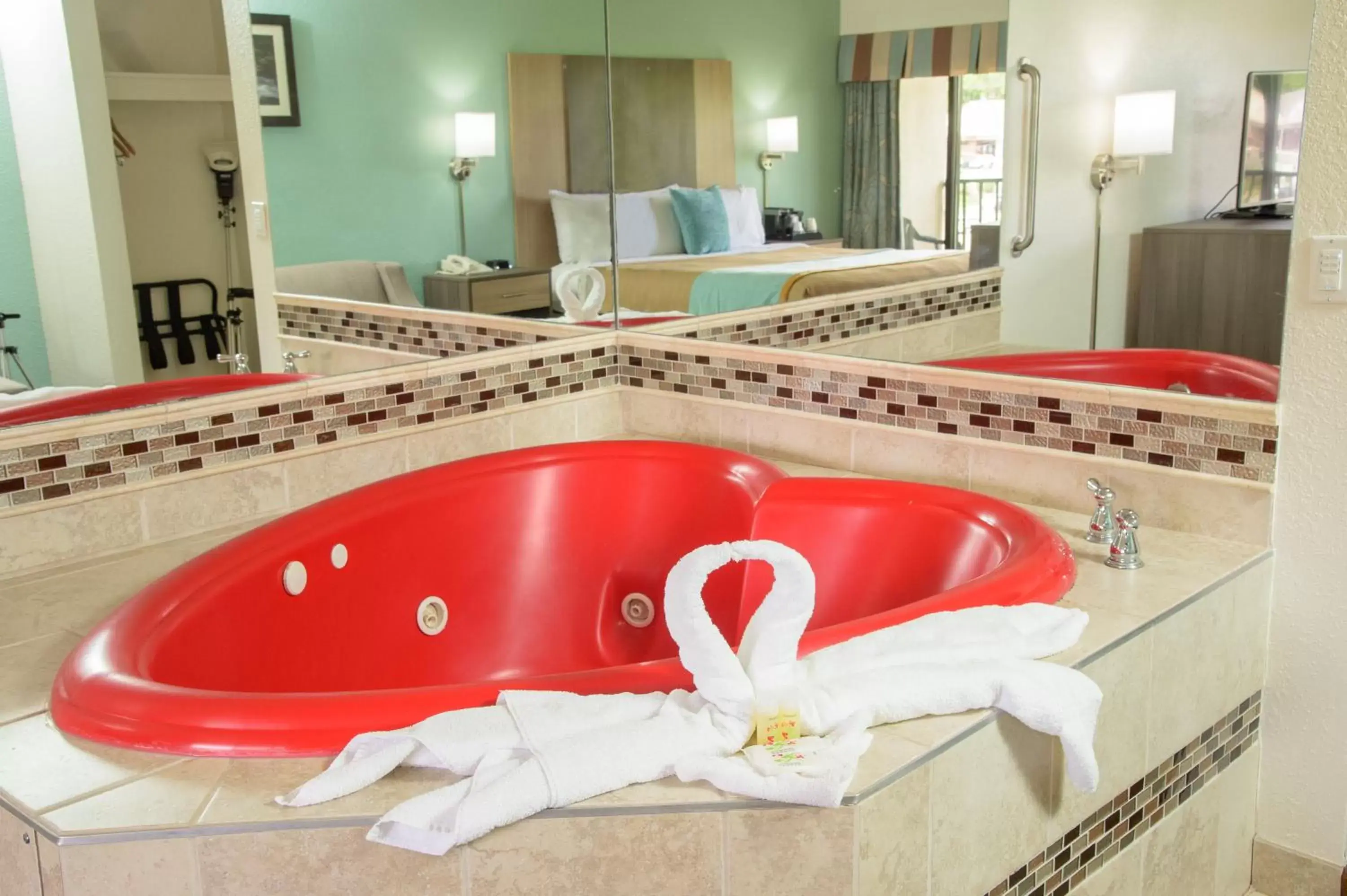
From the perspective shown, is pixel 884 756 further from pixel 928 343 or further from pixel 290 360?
pixel 290 360

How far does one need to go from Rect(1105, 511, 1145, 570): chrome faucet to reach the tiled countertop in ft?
0.21

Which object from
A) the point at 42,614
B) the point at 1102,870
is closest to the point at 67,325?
the point at 42,614

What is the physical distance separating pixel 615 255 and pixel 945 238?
0.91 metres

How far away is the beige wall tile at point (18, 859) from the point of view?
52.4 inches

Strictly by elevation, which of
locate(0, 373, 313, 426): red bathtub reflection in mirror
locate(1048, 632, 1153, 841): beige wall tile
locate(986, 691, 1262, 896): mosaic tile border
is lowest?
locate(986, 691, 1262, 896): mosaic tile border

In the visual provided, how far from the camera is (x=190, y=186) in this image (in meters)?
2.24

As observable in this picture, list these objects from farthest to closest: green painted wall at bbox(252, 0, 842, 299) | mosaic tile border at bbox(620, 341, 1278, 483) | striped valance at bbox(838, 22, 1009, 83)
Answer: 1. green painted wall at bbox(252, 0, 842, 299)
2. striped valance at bbox(838, 22, 1009, 83)
3. mosaic tile border at bbox(620, 341, 1278, 483)

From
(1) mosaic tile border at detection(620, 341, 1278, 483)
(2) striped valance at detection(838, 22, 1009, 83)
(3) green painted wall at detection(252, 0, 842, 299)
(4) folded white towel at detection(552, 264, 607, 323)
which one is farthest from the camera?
(4) folded white towel at detection(552, 264, 607, 323)

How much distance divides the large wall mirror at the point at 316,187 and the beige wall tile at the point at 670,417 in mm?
207

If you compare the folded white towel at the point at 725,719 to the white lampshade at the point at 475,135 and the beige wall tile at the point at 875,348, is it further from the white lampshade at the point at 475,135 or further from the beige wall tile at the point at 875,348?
the white lampshade at the point at 475,135

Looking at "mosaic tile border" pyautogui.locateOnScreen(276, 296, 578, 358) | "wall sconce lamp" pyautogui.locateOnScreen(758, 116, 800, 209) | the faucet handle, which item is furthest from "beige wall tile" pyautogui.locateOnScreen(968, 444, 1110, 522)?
"mosaic tile border" pyautogui.locateOnScreen(276, 296, 578, 358)

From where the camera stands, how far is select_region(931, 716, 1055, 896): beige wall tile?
147 cm

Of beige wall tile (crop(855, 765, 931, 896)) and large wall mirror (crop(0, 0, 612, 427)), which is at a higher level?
large wall mirror (crop(0, 0, 612, 427))

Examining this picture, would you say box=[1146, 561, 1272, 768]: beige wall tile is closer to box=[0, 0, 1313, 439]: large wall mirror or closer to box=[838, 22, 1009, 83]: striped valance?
box=[0, 0, 1313, 439]: large wall mirror
